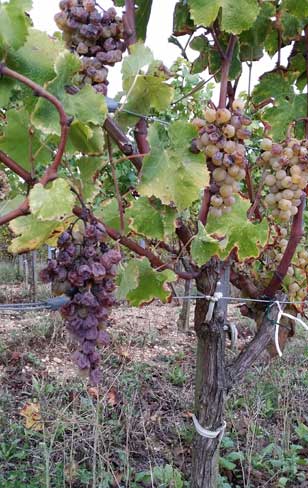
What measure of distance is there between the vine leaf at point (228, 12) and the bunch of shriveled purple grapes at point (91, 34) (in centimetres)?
15

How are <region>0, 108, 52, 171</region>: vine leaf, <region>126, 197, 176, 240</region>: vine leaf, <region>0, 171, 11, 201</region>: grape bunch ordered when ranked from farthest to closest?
1. <region>0, 171, 11, 201</region>: grape bunch
2. <region>126, 197, 176, 240</region>: vine leaf
3. <region>0, 108, 52, 171</region>: vine leaf

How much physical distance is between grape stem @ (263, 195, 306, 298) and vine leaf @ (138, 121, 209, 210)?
489mm

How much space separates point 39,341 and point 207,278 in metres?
3.57

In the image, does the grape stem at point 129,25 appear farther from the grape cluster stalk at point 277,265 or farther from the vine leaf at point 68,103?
the grape cluster stalk at point 277,265

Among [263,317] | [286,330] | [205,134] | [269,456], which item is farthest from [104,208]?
[269,456]

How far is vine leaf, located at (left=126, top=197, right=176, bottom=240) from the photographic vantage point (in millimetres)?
1047

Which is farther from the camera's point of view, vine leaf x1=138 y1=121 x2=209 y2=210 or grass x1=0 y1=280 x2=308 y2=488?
grass x1=0 y1=280 x2=308 y2=488

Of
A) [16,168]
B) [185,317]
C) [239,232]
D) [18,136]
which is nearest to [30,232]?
[16,168]

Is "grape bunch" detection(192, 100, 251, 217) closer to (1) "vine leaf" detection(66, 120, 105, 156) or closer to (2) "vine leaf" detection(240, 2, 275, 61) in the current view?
(1) "vine leaf" detection(66, 120, 105, 156)

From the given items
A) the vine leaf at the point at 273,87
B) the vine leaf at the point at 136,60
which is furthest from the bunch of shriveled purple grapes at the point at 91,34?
the vine leaf at the point at 273,87

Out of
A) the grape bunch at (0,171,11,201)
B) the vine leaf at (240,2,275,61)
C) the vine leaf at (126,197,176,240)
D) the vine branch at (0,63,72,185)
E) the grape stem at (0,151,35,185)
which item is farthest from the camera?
the grape bunch at (0,171,11,201)

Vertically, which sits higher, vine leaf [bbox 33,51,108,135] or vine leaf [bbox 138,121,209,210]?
vine leaf [bbox 33,51,108,135]

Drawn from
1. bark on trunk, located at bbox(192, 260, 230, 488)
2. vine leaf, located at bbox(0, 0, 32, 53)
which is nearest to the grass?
bark on trunk, located at bbox(192, 260, 230, 488)

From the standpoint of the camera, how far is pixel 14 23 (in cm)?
69
